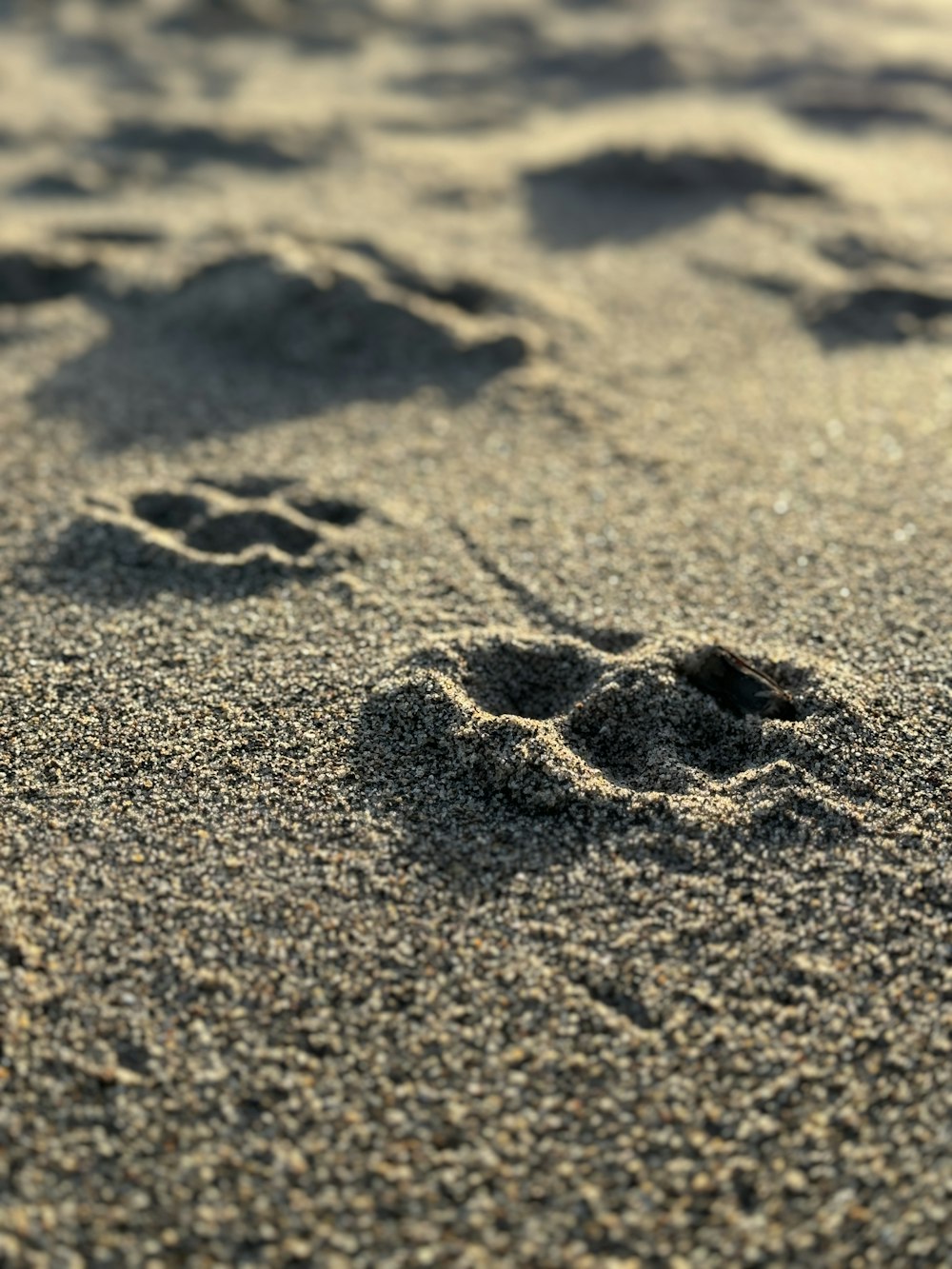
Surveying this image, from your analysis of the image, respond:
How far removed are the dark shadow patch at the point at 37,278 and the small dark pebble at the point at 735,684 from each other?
8.04ft

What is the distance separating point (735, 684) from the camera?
6.36ft

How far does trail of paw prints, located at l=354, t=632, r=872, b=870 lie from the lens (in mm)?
1684

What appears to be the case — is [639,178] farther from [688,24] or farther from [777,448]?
[688,24]

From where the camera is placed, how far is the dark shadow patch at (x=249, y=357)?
9.43 ft

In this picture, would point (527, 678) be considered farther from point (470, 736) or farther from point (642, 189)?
point (642, 189)

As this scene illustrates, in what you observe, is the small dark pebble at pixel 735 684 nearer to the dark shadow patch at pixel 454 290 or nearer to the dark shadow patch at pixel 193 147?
the dark shadow patch at pixel 454 290

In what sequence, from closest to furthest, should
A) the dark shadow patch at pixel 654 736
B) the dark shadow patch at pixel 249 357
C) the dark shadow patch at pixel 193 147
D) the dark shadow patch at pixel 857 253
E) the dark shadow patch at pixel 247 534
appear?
the dark shadow patch at pixel 654 736 < the dark shadow patch at pixel 247 534 < the dark shadow patch at pixel 249 357 < the dark shadow patch at pixel 857 253 < the dark shadow patch at pixel 193 147

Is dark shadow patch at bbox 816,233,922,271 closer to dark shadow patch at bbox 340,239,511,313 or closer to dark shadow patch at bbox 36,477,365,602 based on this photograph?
dark shadow patch at bbox 340,239,511,313

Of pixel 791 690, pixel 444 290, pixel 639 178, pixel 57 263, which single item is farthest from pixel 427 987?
pixel 639 178

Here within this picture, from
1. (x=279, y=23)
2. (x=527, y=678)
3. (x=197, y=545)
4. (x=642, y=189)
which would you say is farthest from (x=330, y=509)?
(x=279, y=23)

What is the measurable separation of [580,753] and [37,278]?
259cm

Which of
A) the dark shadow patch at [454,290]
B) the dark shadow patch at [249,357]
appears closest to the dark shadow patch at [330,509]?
the dark shadow patch at [249,357]

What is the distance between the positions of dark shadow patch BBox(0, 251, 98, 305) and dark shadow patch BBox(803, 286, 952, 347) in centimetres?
224

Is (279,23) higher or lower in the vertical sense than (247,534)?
higher
